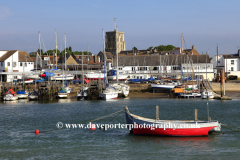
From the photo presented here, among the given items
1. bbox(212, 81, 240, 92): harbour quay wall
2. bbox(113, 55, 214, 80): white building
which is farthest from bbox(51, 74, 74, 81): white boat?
bbox(212, 81, 240, 92): harbour quay wall

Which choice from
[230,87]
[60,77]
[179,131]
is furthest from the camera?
[60,77]

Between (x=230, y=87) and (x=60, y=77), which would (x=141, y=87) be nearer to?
(x=230, y=87)

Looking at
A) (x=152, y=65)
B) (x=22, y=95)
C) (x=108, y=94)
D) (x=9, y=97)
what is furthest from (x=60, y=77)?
(x=152, y=65)

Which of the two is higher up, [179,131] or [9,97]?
[9,97]

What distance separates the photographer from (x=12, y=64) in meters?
105

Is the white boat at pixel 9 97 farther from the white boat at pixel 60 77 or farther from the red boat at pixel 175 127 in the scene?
the red boat at pixel 175 127

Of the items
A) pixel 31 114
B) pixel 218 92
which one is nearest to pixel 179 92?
pixel 218 92

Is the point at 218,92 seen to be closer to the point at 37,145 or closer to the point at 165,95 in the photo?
the point at 165,95

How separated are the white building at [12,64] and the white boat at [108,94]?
39.3m

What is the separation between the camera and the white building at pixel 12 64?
102 meters

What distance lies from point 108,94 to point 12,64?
47.6m

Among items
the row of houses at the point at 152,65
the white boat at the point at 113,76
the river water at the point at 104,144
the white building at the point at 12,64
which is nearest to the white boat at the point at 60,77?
the row of houses at the point at 152,65

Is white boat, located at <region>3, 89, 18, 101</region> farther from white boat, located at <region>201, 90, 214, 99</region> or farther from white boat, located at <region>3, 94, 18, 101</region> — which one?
white boat, located at <region>201, 90, 214, 99</region>

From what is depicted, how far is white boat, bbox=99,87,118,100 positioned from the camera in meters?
69.8
